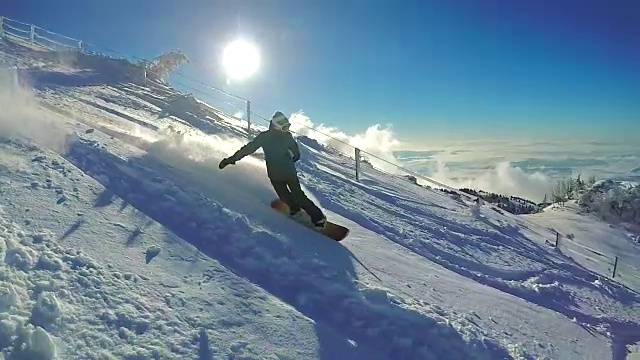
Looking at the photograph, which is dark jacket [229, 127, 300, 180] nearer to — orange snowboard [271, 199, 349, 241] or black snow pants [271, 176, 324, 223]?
black snow pants [271, 176, 324, 223]

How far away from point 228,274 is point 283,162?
2672mm

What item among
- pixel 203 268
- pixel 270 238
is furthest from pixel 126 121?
pixel 203 268

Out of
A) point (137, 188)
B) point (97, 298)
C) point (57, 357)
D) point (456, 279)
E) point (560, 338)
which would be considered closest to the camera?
point (57, 357)

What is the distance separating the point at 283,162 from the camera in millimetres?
7742

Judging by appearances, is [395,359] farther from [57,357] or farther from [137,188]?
[137,188]

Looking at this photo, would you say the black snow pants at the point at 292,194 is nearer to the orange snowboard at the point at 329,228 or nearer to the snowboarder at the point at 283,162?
the snowboarder at the point at 283,162

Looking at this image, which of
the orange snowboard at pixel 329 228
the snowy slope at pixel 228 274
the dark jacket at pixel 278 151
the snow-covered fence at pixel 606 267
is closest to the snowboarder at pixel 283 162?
the dark jacket at pixel 278 151

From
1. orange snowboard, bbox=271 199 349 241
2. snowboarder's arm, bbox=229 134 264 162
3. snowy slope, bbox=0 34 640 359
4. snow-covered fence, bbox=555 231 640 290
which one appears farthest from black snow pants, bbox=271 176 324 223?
snow-covered fence, bbox=555 231 640 290

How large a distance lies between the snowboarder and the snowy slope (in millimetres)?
339

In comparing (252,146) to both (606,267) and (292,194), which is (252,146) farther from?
(606,267)

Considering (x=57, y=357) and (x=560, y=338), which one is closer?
(x=57, y=357)

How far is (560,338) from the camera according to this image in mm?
6680

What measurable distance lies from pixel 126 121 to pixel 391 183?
8996mm

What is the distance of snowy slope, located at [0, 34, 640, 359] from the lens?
4254 mm
